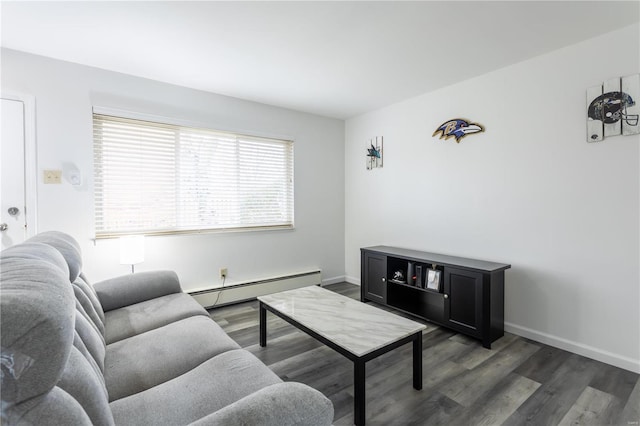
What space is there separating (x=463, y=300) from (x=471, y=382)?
805 mm

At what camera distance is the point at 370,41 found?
2354mm

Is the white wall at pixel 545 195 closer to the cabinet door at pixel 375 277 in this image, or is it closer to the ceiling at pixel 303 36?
the ceiling at pixel 303 36

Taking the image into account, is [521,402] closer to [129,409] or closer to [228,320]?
[129,409]

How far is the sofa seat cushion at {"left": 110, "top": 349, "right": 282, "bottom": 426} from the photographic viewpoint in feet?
3.67

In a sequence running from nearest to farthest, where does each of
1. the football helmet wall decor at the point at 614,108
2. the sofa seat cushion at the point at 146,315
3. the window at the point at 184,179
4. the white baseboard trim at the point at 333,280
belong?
1. the sofa seat cushion at the point at 146,315
2. the football helmet wall decor at the point at 614,108
3. the window at the point at 184,179
4. the white baseboard trim at the point at 333,280

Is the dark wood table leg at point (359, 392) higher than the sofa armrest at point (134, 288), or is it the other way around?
the sofa armrest at point (134, 288)

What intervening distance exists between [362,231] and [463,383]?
2.53 m

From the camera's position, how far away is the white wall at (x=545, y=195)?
221 centimetres

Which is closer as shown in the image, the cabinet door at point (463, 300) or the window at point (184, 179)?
the cabinet door at point (463, 300)

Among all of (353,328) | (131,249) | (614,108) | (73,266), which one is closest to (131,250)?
(131,249)

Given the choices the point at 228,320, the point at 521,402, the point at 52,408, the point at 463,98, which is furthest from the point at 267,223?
the point at 52,408

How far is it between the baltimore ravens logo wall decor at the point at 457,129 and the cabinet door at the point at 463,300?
142 cm

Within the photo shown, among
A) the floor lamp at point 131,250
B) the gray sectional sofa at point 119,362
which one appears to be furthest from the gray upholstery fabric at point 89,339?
the floor lamp at point 131,250

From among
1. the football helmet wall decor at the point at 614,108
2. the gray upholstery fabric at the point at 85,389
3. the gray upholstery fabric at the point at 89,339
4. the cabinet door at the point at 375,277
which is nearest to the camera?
the gray upholstery fabric at the point at 85,389
